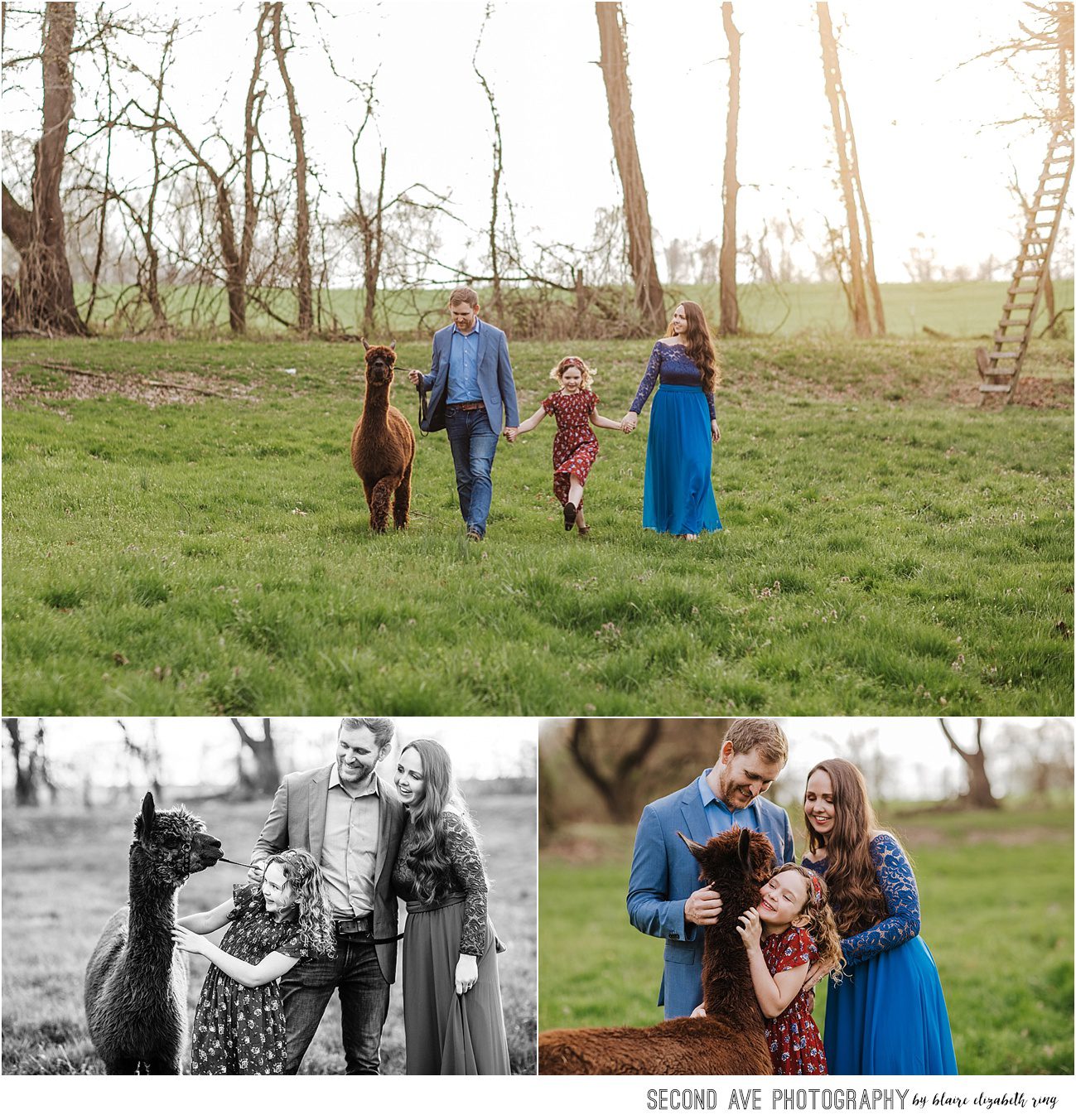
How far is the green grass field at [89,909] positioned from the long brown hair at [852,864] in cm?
158

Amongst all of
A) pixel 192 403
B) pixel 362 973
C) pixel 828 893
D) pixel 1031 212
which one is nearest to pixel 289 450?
pixel 192 403

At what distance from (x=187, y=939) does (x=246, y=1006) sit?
0.41 m

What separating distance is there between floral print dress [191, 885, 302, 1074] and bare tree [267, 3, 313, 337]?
18.4 meters

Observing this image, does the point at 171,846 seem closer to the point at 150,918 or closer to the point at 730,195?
the point at 150,918

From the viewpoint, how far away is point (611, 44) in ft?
72.6

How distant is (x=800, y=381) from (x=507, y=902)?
14.7 meters

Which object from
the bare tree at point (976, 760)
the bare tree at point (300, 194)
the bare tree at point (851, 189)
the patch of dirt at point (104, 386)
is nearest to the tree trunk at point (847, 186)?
the bare tree at point (851, 189)

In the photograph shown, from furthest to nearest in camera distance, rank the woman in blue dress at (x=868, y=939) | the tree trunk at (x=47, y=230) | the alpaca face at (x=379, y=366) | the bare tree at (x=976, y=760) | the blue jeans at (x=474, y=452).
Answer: the tree trunk at (x=47, y=230), the blue jeans at (x=474, y=452), the alpaca face at (x=379, y=366), the bare tree at (x=976, y=760), the woman in blue dress at (x=868, y=939)

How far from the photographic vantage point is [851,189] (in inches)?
1155

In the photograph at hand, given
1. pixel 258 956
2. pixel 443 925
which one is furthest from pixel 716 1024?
pixel 258 956

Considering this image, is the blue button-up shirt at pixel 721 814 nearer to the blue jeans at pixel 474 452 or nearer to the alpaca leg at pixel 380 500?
the blue jeans at pixel 474 452

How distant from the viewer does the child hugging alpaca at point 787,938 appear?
4.40 meters

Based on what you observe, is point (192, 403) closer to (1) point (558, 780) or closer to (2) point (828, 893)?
(1) point (558, 780)

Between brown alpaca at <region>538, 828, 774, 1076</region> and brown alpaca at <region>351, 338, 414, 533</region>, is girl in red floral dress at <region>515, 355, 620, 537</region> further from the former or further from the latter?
brown alpaca at <region>538, 828, 774, 1076</region>
